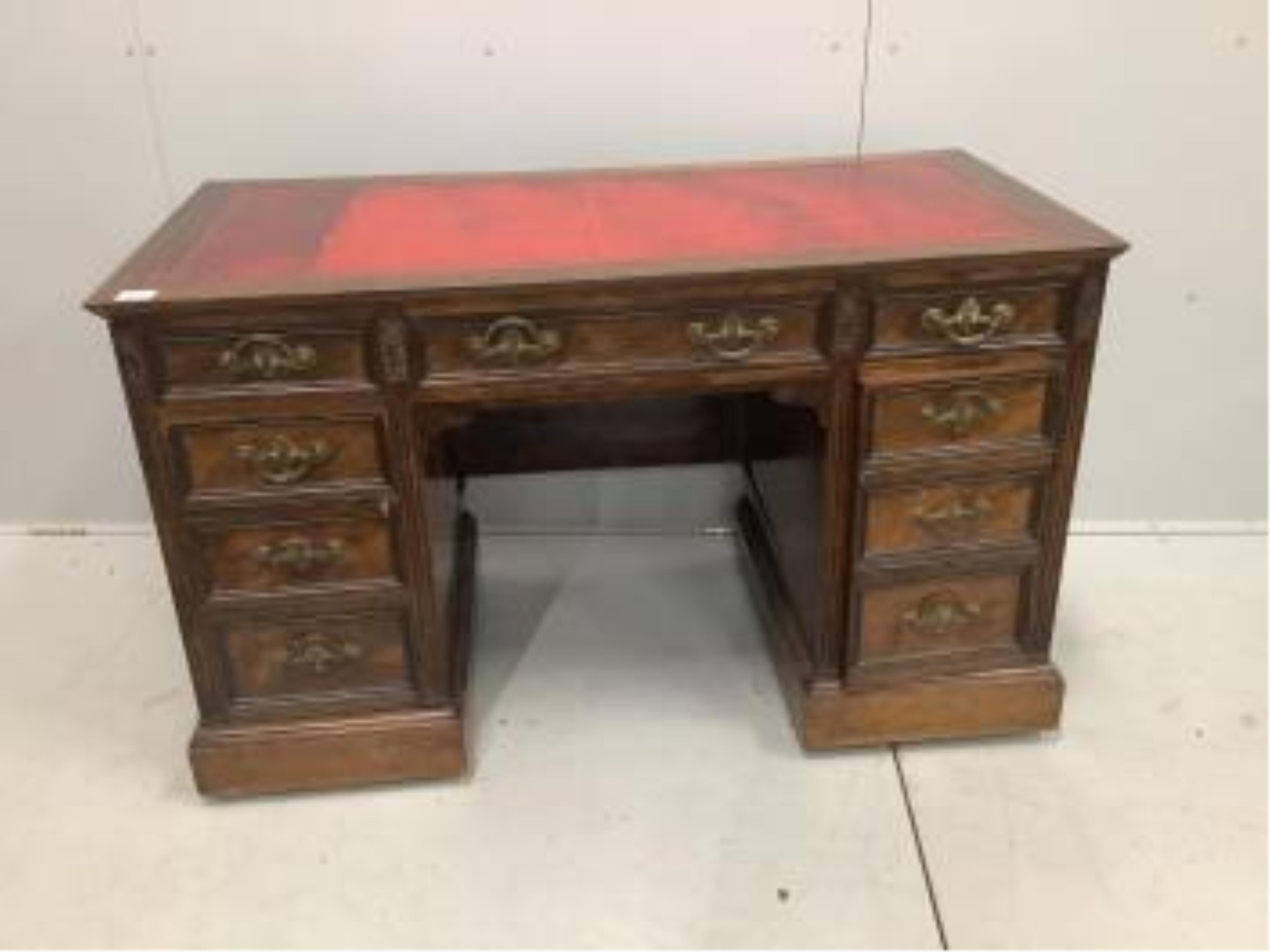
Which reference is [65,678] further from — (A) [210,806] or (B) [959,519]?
(B) [959,519]

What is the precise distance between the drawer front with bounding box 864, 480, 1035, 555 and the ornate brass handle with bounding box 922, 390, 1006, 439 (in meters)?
0.08

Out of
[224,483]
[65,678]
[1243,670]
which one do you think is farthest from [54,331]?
[1243,670]

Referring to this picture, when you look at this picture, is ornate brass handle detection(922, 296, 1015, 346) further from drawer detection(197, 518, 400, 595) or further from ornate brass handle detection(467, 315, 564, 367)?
drawer detection(197, 518, 400, 595)

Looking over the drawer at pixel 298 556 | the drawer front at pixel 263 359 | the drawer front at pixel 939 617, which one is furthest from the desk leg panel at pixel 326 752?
the drawer front at pixel 939 617

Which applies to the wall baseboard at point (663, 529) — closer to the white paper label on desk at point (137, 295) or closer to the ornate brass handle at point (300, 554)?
the ornate brass handle at point (300, 554)

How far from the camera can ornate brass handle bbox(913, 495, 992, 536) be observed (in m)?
1.53

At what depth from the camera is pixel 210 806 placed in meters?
1.60

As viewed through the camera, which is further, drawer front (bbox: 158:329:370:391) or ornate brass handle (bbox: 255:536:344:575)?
ornate brass handle (bbox: 255:536:344:575)

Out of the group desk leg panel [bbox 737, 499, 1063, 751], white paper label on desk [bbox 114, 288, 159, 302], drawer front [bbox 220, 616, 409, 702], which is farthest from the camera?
desk leg panel [bbox 737, 499, 1063, 751]

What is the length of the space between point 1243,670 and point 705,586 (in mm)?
881

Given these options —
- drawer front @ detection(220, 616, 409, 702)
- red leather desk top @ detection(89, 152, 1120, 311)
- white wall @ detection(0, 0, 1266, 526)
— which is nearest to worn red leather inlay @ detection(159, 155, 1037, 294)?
red leather desk top @ detection(89, 152, 1120, 311)

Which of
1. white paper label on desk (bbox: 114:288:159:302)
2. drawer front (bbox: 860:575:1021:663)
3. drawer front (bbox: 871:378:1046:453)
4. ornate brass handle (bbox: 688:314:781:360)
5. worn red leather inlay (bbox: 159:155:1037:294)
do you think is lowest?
drawer front (bbox: 860:575:1021:663)

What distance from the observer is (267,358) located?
4.38ft

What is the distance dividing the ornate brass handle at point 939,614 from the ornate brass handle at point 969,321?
A: 1.21 feet
